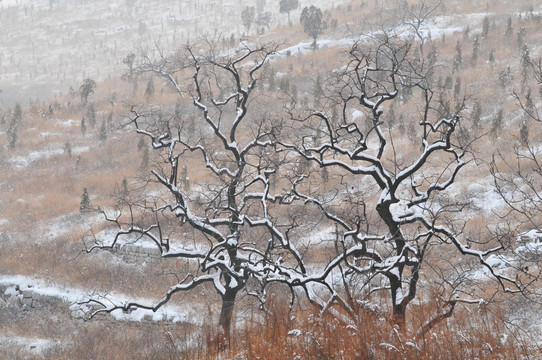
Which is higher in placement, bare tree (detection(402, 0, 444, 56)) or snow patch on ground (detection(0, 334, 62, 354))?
bare tree (detection(402, 0, 444, 56))

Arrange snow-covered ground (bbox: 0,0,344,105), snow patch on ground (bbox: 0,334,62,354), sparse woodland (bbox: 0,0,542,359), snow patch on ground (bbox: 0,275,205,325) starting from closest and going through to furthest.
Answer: sparse woodland (bbox: 0,0,542,359) < snow patch on ground (bbox: 0,334,62,354) < snow patch on ground (bbox: 0,275,205,325) < snow-covered ground (bbox: 0,0,344,105)

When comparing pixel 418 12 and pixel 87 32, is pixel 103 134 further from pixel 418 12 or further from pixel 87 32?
pixel 87 32

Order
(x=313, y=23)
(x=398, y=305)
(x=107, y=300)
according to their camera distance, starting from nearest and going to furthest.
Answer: (x=398, y=305) → (x=107, y=300) → (x=313, y=23)

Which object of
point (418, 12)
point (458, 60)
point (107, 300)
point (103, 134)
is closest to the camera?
point (107, 300)

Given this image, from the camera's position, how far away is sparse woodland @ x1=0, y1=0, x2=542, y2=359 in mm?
5703

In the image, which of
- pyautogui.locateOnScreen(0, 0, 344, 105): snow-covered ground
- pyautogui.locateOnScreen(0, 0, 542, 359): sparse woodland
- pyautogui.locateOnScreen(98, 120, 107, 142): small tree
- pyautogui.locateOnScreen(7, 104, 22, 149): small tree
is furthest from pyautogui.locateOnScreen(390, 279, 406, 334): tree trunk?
pyautogui.locateOnScreen(0, 0, 344, 105): snow-covered ground

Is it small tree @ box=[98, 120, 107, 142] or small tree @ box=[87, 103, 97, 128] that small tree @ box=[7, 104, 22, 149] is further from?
small tree @ box=[98, 120, 107, 142]

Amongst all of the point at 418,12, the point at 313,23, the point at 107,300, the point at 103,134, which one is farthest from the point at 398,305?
the point at 418,12

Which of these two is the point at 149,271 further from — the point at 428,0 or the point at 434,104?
the point at 428,0

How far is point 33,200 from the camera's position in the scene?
19.0 m

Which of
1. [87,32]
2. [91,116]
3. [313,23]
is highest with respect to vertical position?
[87,32]

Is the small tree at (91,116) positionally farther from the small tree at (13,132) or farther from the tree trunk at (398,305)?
the tree trunk at (398,305)

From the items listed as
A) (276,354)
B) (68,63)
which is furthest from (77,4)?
(276,354)

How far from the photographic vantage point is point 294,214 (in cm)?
1054
